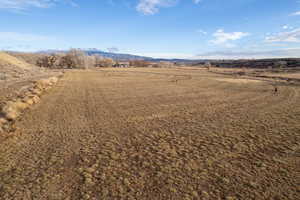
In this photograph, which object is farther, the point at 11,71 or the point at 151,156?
the point at 11,71

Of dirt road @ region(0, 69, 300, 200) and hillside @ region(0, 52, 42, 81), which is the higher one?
hillside @ region(0, 52, 42, 81)

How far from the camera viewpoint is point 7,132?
25.9ft

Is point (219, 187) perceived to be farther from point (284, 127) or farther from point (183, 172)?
point (284, 127)

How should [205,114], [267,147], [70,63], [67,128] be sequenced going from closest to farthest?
[267,147], [67,128], [205,114], [70,63]

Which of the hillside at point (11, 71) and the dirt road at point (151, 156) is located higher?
the hillside at point (11, 71)

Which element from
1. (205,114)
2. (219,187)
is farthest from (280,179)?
(205,114)

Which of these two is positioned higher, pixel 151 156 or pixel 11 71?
pixel 11 71

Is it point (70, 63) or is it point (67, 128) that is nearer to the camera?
point (67, 128)

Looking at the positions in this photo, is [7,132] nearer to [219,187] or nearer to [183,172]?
[183,172]

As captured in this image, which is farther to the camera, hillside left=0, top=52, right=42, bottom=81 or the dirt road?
hillside left=0, top=52, right=42, bottom=81

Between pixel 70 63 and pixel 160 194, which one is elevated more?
pixel 70 63

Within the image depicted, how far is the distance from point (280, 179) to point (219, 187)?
1.84m

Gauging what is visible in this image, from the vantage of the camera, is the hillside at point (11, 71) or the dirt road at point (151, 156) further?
the hillside at point (11, 71)

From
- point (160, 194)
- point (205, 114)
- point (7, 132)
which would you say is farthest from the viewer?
point (205, 114)
